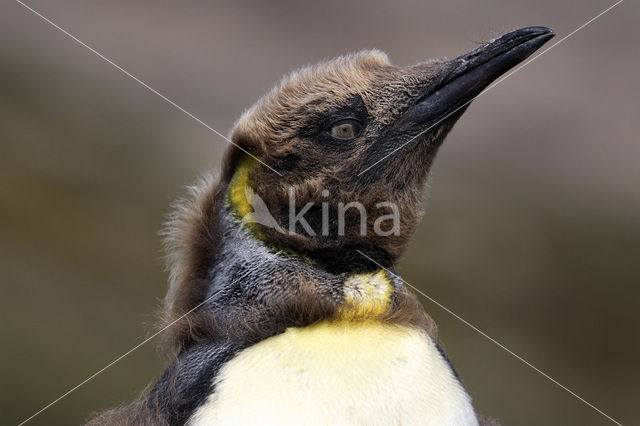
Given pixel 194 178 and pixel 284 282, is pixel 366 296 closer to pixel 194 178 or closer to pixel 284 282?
pixel 284 282

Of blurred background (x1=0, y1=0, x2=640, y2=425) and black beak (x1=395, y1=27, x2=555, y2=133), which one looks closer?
black beak (x1=395, y1=27, x2=555, y2=133)

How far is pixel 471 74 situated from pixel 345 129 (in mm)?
213

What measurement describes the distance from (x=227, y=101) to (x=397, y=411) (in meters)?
1.98

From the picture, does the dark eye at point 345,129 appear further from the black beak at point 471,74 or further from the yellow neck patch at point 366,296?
the yellow neck patch at point 366,296

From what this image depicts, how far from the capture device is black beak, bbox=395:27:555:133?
1.01 metres

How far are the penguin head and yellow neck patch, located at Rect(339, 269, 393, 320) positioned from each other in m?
0.05

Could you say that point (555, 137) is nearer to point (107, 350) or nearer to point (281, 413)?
point (107, 350)

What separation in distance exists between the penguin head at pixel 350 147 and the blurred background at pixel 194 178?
1482 millimetres

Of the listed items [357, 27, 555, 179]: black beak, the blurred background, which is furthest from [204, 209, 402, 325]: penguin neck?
the blurred background

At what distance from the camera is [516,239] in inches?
99.0

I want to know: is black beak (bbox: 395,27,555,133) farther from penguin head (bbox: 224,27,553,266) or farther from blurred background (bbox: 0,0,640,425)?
blurred background (bbox: 0,0,640,425)

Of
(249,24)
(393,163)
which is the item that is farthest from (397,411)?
(249,24)

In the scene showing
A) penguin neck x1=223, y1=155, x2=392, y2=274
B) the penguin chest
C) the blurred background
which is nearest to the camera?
the penguin chest

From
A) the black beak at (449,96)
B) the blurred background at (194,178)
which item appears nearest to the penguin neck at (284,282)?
the black beak at (449,96)
